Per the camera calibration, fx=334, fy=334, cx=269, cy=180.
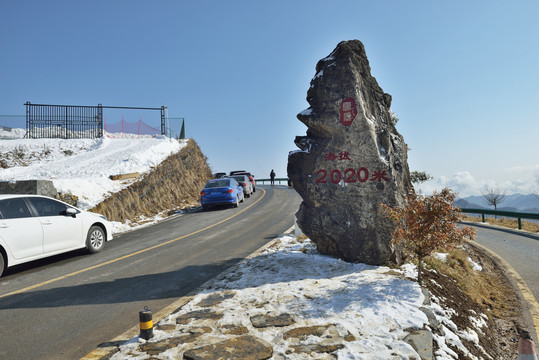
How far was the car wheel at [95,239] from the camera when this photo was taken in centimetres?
920

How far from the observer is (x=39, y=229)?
7684 mm

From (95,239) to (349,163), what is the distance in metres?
7.28

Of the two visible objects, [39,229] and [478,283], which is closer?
[39,229]

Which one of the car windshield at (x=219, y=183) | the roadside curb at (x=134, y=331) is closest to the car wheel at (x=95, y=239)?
the roadside curb at (x=134, y=331)

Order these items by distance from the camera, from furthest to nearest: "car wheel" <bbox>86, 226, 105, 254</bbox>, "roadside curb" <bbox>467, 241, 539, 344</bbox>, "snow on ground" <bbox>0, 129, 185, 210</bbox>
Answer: "snow on ground" <bbox>0, 129, 185, 210</bbox>, "car wheel" <bbox>86, 226, 105, 254</bbox>, "roadside curb" <bbox>467, 241, 539, 344</bbox>

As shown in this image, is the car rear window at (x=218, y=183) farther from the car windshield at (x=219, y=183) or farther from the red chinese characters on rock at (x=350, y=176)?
the red chinese characters on rock at (x=350, y=176)

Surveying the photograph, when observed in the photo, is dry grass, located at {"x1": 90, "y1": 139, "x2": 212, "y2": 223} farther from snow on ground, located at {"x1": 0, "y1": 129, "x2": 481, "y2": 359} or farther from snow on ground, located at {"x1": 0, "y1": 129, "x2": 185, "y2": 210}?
snow on ground, located at {"x1": 0, "y1": 129, "x2": 481, "y2": 359}

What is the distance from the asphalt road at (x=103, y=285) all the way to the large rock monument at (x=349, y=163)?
259 centimetres

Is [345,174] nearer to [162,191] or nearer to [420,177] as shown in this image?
[162,191]

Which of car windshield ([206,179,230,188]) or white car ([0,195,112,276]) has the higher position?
car windshield ([206,179,230,188])

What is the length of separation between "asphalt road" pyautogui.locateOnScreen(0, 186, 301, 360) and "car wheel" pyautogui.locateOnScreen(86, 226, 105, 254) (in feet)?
0.70

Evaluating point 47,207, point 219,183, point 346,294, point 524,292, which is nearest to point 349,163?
point 346,294

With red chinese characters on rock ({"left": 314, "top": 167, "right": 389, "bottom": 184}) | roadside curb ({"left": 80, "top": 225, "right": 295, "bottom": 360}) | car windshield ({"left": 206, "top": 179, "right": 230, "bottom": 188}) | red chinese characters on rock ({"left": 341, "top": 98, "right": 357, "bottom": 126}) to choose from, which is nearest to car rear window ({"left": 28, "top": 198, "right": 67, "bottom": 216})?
roadside curb ({"left": 80, "top": 225, "right": 295, "bottom": 360})

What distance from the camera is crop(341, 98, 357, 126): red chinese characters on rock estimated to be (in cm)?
724
